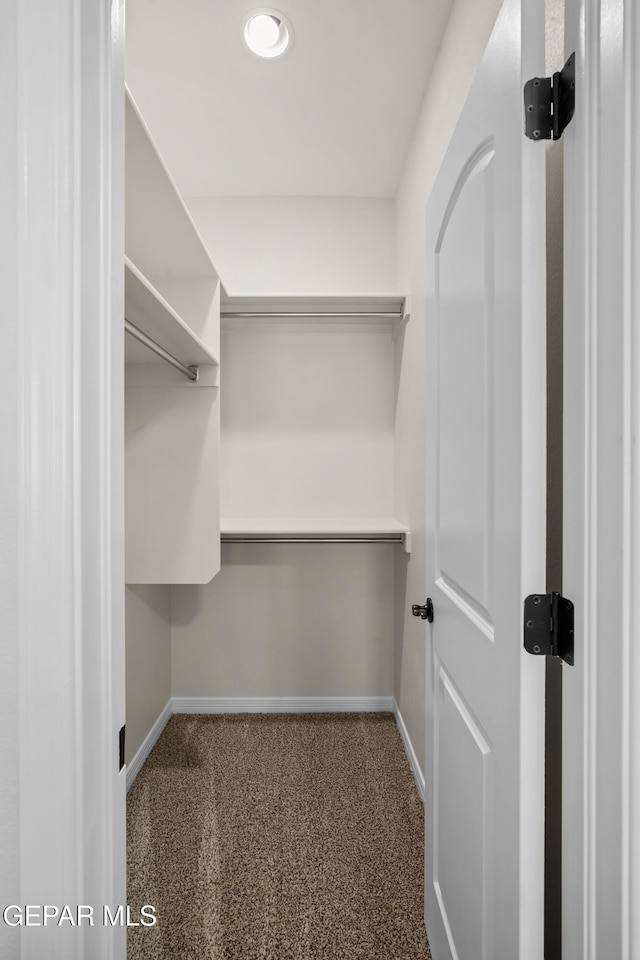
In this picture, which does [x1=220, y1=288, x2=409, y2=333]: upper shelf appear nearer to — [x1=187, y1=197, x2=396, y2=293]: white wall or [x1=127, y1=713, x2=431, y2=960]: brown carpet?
[x1=187, y1=197, x2=396, y2=293]: white wall

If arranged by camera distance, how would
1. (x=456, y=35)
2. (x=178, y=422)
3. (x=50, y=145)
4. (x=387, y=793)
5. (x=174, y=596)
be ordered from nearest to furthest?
(x=50, y=145), (x=456, y=35), (x=387, y=793), (x=178, y=422), (x=174, y=596)

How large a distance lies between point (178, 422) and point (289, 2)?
4.71ft

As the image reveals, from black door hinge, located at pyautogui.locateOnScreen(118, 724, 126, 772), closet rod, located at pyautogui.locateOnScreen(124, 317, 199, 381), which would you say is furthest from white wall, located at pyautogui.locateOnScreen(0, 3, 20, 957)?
closet rod, located at pyautogui.locateOnScreen(124, 317, 199, 381)

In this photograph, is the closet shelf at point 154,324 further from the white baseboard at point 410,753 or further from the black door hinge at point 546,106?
the white baseboard at point 410,753

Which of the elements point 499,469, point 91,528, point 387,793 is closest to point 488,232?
point 499,469

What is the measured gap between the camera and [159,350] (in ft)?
5.82

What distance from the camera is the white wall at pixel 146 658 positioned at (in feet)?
7.16

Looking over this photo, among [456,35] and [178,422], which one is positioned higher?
[456,35]

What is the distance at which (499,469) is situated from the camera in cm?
88

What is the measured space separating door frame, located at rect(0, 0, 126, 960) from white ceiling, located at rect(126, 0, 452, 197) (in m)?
1.42

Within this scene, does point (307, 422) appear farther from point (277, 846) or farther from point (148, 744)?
point (277, 846)

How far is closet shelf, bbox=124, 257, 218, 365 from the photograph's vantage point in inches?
53.0

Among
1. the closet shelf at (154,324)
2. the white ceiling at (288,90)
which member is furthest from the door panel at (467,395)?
the white ceiling at (288,90)

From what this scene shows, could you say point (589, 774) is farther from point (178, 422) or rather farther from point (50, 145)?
point (178, 422)
